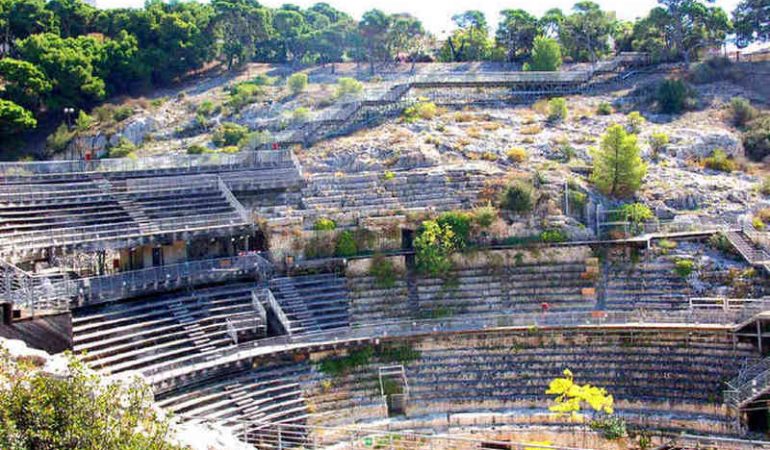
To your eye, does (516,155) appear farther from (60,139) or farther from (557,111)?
(60,139)

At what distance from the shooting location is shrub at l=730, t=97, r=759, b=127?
4628cm

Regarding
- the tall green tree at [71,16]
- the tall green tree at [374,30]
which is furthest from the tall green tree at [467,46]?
the tall green tree at [71,16]

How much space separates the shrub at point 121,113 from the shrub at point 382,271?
2455 cm

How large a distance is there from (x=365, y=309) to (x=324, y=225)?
4857 mm

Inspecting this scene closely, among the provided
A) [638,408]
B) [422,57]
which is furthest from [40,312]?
[422,57]

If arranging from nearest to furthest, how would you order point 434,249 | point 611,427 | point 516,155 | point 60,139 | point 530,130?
point 611,427 < point 434,249 < point 516,155 < point 530,130 < point 60,139

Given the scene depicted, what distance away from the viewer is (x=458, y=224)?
3450 cm

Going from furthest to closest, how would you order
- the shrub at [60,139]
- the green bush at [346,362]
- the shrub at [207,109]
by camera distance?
the shrub at [207,109] < the shrub at [60,139] < the green bush at [346,362]

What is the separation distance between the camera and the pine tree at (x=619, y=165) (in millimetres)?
37094

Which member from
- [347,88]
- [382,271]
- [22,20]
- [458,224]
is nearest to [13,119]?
[22,20]

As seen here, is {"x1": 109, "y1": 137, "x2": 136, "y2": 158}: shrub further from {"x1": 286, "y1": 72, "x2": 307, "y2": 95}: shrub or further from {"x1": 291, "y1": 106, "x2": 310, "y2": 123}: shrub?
{"x1": 286, "y1": 72, "x2": 307, "y2": 95}: shrub

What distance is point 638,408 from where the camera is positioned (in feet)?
90.9

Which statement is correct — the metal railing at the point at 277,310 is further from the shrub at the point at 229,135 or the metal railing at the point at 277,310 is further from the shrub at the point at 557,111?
the shrub at the point at 557,111

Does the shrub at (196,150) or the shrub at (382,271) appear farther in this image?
the shrub at (196,150)
